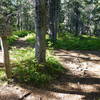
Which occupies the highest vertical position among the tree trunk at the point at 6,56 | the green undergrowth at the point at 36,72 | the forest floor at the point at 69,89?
the tree trunk at the point at 6,56

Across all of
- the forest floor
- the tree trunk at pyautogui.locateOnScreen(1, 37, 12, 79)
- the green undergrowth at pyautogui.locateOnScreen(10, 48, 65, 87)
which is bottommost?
the forest floor

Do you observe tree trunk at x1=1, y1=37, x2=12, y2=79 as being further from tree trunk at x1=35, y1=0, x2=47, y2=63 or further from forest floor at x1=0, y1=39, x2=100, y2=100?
tree trunk at x1=35, y1=0, x2=47, y2=63

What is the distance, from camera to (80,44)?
17.0 meters

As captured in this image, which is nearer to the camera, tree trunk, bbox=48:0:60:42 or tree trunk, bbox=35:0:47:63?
tree trunk, bbox=35:0:47:63

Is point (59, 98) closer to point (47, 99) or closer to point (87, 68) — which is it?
point (47, 99)

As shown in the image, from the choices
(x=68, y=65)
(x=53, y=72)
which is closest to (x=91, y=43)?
(x=68, y=65)

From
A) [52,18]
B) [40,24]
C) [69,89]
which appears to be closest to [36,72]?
[69,89]

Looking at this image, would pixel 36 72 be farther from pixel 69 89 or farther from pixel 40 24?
pixel 40 24

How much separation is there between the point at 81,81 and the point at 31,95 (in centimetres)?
275

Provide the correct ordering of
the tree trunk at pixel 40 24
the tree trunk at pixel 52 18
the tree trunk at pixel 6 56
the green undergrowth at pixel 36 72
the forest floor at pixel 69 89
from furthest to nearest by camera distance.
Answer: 1. the tree trunk at pixel 52 18
2. the tree trunk at pixel 40 24
3. the green undergrowth at pixel 36 72
4. the tree trunk at pixel 6 56
5. the forest floor at pixel 69 89

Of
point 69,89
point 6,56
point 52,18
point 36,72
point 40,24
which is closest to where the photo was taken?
point 6,56

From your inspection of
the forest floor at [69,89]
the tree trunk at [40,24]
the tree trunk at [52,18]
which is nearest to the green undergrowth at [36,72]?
the forest floor at [69,89]

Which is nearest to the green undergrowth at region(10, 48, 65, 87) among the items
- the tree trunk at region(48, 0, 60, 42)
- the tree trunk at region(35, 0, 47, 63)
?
the tree trunk at region(35, 0, 47, 63)

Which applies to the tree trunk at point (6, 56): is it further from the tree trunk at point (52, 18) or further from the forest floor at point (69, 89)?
the tree trunk at point (52, 18)
